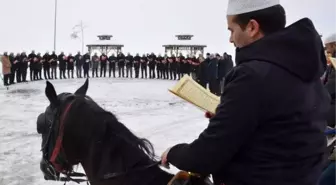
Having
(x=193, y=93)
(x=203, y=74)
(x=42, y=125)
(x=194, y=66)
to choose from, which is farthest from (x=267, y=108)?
(x=194, y=66)

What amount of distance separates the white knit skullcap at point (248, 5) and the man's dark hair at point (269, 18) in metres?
0.01

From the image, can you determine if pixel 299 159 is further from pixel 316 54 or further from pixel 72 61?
pixel 72 61

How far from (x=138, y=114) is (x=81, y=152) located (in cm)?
986

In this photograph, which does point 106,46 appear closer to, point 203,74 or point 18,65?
point 18,65

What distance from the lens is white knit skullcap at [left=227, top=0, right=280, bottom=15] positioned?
157cm

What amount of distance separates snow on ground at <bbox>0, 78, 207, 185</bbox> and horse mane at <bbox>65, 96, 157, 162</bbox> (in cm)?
211

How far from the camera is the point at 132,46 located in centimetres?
8900

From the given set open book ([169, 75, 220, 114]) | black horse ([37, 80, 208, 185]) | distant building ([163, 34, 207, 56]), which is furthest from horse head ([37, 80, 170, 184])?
distant building ([163, 34, 207, 56])

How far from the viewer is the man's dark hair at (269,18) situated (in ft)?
5.19

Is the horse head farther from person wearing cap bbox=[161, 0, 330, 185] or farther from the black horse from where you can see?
person wearing cap bbox=[161, 0, 330, 185]

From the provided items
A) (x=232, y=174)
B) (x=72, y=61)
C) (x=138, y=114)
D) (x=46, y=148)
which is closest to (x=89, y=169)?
(x=46, y=148)

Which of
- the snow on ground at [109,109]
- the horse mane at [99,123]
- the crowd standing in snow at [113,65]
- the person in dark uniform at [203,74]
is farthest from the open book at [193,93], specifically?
the person in dark uniform at [203,74]

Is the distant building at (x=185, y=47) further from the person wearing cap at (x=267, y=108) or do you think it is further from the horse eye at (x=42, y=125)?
the person wearing cap at (x=267, y=108)

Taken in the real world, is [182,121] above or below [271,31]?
below
